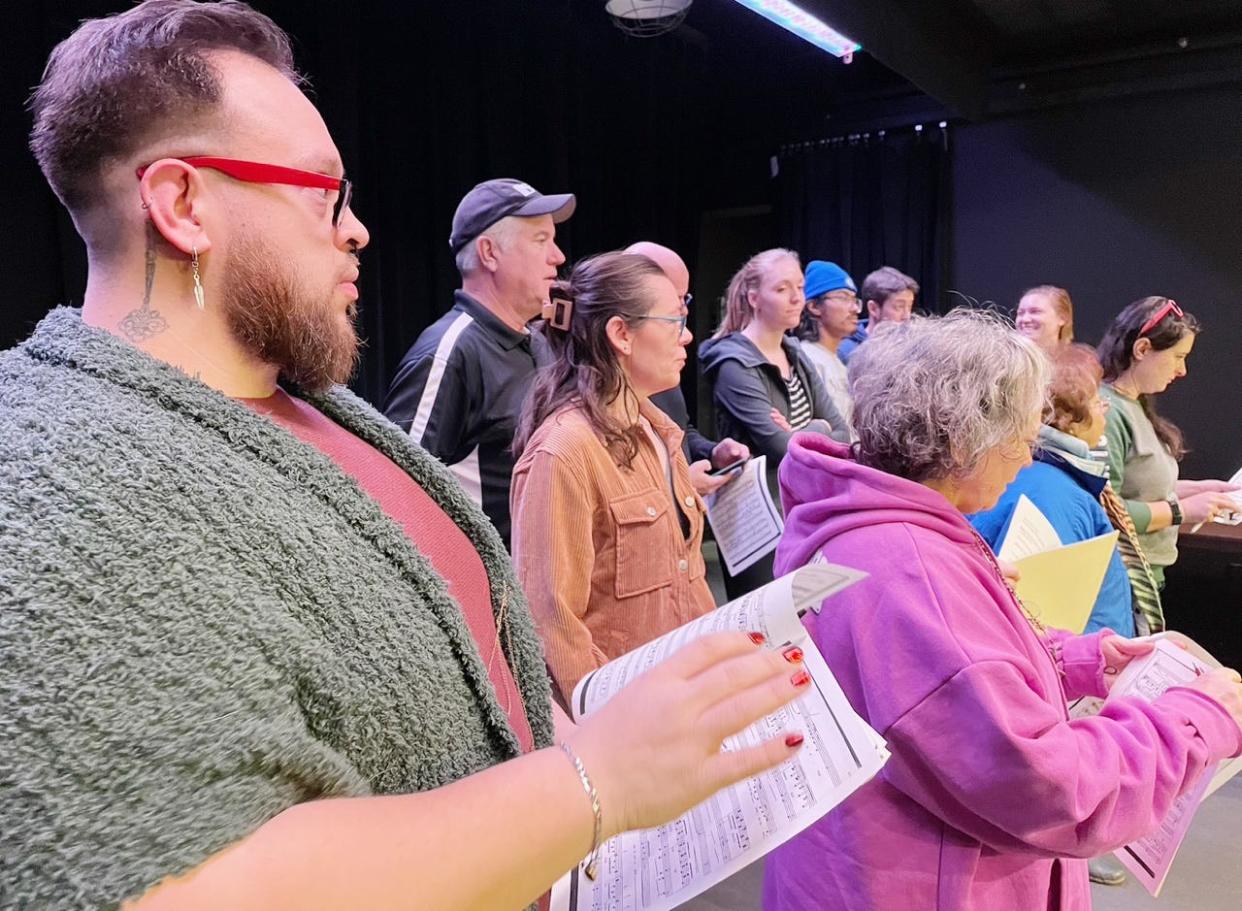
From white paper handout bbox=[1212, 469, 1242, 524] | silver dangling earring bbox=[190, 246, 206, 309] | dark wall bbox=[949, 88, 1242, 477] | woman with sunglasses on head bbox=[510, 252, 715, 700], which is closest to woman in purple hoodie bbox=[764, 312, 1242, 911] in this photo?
woman with sunglasses on head bbox=[510, 252, 715, 700]

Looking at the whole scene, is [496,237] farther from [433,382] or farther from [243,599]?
[243,599]

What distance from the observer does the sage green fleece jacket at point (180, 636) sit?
1.37 ft

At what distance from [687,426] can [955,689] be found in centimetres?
174

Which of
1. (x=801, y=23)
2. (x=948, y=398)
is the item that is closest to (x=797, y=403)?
(x=948, y=398)

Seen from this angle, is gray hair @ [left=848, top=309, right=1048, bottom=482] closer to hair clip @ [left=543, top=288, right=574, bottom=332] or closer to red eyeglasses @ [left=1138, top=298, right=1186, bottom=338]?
hair clip @ [left=543, top=288, right=574, bottom=332]

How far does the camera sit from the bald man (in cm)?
202

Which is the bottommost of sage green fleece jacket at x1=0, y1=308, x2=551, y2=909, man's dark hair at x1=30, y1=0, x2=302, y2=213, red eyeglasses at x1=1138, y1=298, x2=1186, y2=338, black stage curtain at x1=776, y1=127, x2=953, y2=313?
sage green fleece jacket at x1=0, y1=308, x2=551, y2=909

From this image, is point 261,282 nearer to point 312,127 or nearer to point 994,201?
point 312,127

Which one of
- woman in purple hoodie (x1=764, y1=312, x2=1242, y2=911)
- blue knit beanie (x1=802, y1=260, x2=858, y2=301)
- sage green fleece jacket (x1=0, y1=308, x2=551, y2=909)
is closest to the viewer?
sage green fleece jacket (x1=0, y1=308, x2=551, y2=909)

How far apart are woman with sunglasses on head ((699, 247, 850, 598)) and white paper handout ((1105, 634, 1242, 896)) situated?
141 cm

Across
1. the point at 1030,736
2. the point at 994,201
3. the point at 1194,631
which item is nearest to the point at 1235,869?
the point at 1194,631

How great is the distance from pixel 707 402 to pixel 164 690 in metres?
6.05

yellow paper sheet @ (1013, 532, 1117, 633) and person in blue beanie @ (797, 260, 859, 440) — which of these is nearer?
yellow paper sheet @ (1013, 532, 1117, 633)

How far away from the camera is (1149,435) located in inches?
106
